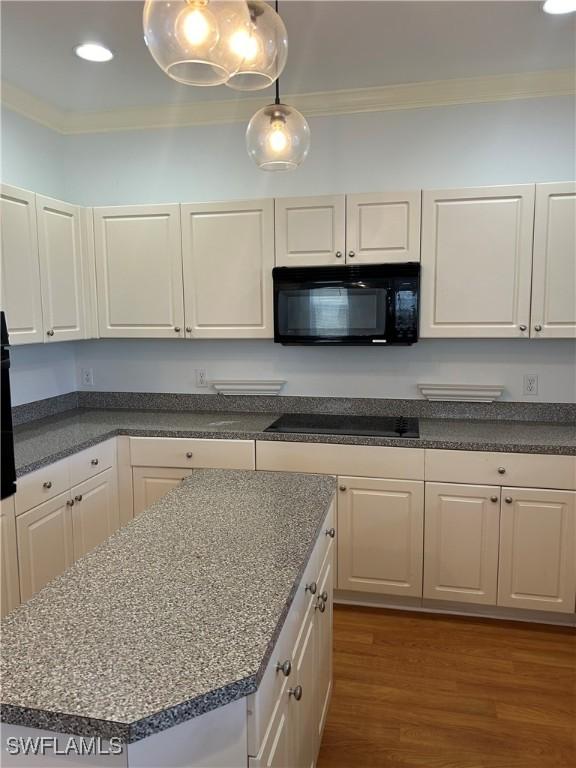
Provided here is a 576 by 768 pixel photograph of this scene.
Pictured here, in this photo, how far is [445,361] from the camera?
3127mm

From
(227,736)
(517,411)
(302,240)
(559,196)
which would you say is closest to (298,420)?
(302,240)

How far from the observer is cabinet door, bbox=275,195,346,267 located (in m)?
2.86

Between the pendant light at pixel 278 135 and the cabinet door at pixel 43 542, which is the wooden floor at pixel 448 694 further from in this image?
the pendant light at pixel 278 135

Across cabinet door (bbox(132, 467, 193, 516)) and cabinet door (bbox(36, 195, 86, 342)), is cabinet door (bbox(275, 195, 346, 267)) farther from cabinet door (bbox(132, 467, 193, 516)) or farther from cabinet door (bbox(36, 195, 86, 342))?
cabinet door (bbox(132, 467, 193, 516))

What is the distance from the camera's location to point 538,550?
2586 mm

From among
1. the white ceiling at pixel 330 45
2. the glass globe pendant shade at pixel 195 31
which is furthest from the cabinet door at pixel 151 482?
the glass globe pendant shade at pixel 195 31

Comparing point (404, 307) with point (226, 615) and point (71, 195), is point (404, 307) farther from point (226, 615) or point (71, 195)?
point (71, 195)

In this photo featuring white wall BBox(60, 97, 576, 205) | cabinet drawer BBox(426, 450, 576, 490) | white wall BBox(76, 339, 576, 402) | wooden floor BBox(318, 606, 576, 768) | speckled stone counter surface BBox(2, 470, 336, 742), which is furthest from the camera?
white wall BBox(76, 339, 576, 402)

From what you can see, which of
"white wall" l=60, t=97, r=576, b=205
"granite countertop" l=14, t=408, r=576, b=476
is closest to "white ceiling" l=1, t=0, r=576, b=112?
"white wall" l=60, t=97, r=576, b=205

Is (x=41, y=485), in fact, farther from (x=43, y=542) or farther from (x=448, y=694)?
(x=448, y=694)

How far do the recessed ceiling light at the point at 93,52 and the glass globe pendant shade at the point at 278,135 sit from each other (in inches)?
51.4

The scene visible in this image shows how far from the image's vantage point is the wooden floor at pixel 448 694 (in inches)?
76.1

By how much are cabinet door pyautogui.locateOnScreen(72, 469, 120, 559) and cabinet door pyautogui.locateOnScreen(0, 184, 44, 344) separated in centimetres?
79

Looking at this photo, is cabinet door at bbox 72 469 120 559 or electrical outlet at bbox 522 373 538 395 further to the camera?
electrical outlet at bbox 522 373 538 395
